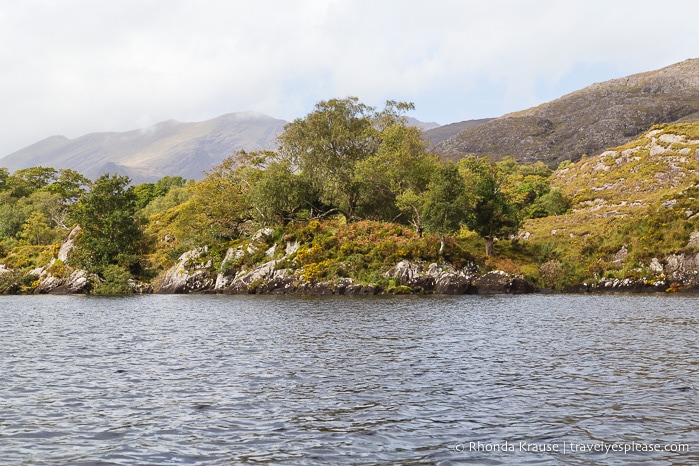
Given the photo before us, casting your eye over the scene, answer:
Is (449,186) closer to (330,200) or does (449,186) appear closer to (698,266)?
(330,200)

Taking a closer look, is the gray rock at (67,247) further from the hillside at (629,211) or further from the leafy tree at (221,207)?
the hillside at (629,211)

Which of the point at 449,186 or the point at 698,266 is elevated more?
the point at 449,186

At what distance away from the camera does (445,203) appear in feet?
242

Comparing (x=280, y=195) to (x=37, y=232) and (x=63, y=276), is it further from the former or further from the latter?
(x=37, y=232)

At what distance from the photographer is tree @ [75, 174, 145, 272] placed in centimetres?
9131

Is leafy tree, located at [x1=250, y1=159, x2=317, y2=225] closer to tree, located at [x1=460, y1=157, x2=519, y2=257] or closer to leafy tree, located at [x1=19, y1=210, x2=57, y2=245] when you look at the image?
tree, located at [x1=460, y1=157, x2=519, y2=257]

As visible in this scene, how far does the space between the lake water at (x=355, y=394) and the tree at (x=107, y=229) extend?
58.9 m

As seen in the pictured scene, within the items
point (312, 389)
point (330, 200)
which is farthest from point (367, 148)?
point (312, 389)

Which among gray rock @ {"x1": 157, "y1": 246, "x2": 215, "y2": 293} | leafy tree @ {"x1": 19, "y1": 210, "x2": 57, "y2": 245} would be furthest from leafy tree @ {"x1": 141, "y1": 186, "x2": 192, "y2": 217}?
gray rock @ {"x1": 157, "y1": 246, "x2": 215, "y2": 293}

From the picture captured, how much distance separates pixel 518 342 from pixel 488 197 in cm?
5482

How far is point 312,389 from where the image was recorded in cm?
1866

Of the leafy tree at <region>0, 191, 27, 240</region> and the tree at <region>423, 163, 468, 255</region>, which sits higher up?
the leafy tree at <region>0, 191, 27, 240</region>

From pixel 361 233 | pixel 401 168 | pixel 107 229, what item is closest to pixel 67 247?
pixel 107 229

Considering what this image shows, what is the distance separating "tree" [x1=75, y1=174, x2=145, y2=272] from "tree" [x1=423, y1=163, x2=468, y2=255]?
51.5m
